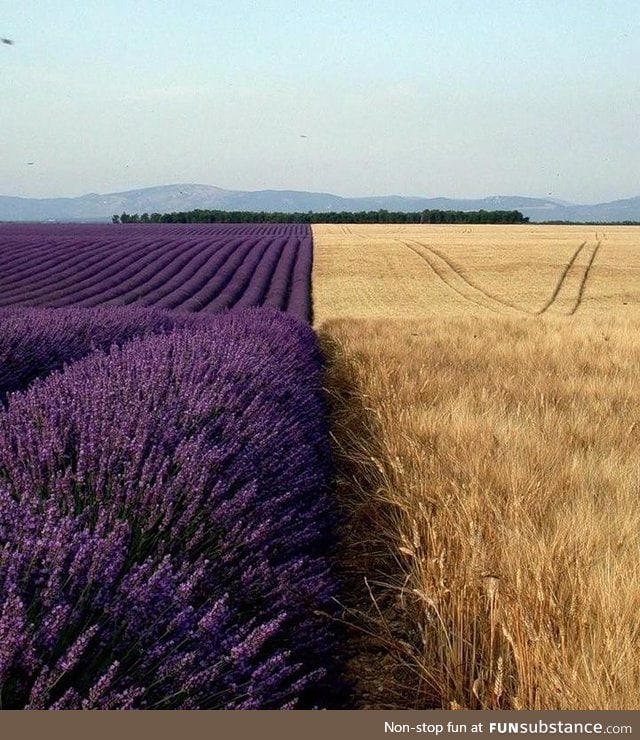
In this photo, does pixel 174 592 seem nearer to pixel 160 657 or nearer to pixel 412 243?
pixel 160 657

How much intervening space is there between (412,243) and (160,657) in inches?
1462

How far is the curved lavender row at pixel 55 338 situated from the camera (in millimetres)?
4820

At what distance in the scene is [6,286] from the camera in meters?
17.2

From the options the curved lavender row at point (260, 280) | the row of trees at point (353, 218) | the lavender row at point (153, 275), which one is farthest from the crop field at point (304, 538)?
the row of trees at point (353, 218)

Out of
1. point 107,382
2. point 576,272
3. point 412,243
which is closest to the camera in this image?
point 107,382

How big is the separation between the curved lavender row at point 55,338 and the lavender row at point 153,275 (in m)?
6.68

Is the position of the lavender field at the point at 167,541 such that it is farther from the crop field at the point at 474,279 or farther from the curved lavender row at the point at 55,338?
the crop field at the point at 474,279

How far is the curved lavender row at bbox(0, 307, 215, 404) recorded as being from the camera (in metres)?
4.82

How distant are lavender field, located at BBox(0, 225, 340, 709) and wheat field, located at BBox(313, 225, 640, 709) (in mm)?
252

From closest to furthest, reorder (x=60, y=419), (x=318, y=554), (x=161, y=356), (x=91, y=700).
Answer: (x=91, y=700), (x=318, y=554), (x=60, y=419), (x=161, y=356)

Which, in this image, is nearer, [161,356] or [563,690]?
[563,690]

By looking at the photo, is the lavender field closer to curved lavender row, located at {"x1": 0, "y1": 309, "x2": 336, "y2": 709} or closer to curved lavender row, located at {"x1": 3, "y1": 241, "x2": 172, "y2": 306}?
curved lavender row, located at {"x1": 0, "y1": 309, "x2": 336, "y2": 709}

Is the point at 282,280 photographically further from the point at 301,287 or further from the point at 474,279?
the point at 474,279

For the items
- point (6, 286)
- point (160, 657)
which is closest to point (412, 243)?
point (6, 286)
